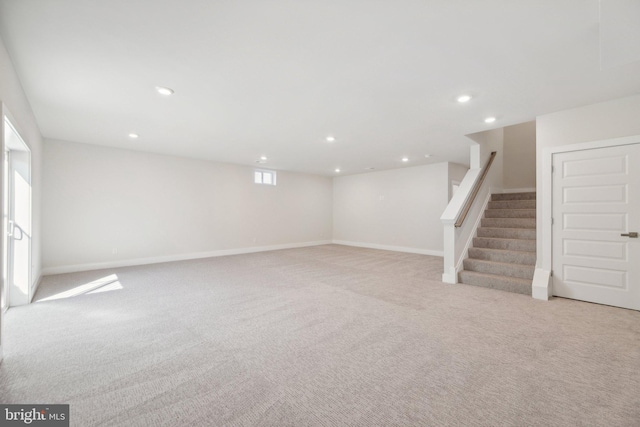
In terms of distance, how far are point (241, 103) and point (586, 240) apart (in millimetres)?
4908

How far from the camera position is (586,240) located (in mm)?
3488

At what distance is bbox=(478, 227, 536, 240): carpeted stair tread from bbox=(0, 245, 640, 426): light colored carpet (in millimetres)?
1487

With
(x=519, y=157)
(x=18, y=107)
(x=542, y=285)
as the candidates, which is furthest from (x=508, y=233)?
(x=18, y=107)

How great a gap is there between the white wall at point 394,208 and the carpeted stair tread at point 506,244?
2.27 metres

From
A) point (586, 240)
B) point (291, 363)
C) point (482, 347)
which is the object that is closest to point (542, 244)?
point (586, 240)

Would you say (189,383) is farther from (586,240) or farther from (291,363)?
(586,240)

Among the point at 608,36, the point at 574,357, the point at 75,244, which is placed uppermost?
the point at 608,36

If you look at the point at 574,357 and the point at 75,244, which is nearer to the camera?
the point at 574,357

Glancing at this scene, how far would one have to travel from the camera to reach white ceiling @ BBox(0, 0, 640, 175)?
1862 mm

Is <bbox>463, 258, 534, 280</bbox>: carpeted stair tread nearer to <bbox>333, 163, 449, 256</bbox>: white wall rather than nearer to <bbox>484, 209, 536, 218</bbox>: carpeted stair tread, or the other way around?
<bbox>484, 209, 536, 218</bbox>: carpeted stair tread

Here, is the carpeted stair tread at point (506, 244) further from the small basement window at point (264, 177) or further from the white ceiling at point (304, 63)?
the small basement window at point (264, 177)

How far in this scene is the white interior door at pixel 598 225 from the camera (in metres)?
3.21

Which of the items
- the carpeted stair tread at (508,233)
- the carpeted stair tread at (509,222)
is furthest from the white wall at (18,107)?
the carpeted stair tread at (509,222)

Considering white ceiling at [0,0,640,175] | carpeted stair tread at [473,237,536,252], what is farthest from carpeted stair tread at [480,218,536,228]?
white ceiling at [0,0,640,175]
